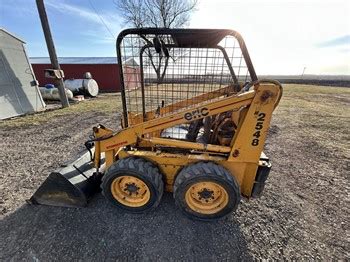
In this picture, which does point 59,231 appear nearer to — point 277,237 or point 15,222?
point 15,222

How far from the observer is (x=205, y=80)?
2.85m

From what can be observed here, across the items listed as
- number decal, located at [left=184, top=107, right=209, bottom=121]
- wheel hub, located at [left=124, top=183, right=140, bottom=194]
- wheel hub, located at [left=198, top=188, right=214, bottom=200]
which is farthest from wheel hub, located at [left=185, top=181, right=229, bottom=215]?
number decal, located at [left=184, top=107, right=209, bottom=121]

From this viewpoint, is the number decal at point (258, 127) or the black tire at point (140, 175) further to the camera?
the black tire at point (140, 175)

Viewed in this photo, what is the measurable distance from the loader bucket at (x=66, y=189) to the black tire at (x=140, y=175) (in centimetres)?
36

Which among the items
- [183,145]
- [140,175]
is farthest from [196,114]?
[140,175]

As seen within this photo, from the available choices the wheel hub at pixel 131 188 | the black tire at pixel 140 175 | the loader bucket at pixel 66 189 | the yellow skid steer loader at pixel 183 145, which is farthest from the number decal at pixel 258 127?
the loader bucket at pixel 66 189

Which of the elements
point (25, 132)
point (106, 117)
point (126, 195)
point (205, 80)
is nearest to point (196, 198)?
point (126, 195)

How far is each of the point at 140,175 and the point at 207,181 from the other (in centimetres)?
79

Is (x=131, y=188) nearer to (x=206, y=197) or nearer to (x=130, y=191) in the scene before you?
(x=130, y=191)

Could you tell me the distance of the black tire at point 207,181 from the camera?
2363 mm

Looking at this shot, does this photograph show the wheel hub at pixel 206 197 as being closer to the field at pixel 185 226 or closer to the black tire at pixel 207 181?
the black tire at pixel 207 181

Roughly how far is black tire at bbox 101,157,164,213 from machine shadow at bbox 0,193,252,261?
23 centimetres

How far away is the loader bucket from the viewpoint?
263 centimetres

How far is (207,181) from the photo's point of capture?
7.84ft
